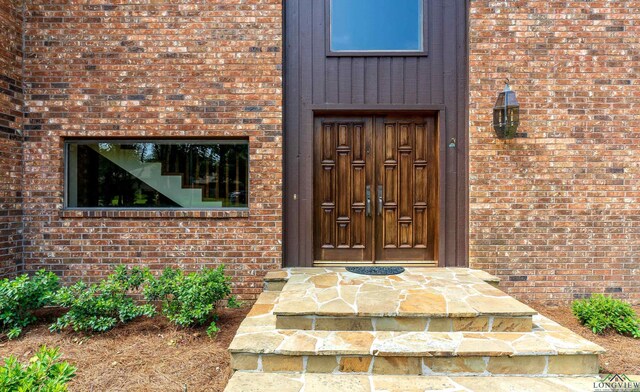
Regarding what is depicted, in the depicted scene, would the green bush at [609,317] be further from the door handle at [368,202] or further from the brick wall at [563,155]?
the door handle at [368,202]

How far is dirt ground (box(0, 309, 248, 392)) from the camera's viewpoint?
286 cm

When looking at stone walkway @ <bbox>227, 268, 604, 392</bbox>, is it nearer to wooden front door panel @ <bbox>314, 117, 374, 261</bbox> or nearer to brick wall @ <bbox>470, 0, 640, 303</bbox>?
wooden front door panel @ <bbox>314, 117, 374, 261</bbox>

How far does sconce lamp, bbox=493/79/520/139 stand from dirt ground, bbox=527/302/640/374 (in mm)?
2308

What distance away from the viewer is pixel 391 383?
2.69m

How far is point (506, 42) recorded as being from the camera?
4617mm

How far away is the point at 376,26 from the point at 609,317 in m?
4.62

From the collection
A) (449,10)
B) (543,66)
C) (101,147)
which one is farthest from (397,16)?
(101,147)

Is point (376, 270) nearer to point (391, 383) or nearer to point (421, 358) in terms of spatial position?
point (421, 358)

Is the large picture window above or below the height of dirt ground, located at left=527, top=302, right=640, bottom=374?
above

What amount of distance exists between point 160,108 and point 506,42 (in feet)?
15.5

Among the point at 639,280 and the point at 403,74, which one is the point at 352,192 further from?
the point at 639,280

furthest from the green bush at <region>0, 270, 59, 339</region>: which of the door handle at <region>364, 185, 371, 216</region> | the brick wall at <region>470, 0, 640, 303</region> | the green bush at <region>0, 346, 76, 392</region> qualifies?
the brick wall at <region>470, 0, 640, 303</region>

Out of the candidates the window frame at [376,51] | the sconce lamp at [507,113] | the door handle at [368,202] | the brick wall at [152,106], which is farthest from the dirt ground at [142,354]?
the sconce lamp at [507,113]

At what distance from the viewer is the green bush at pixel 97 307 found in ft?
11.9
